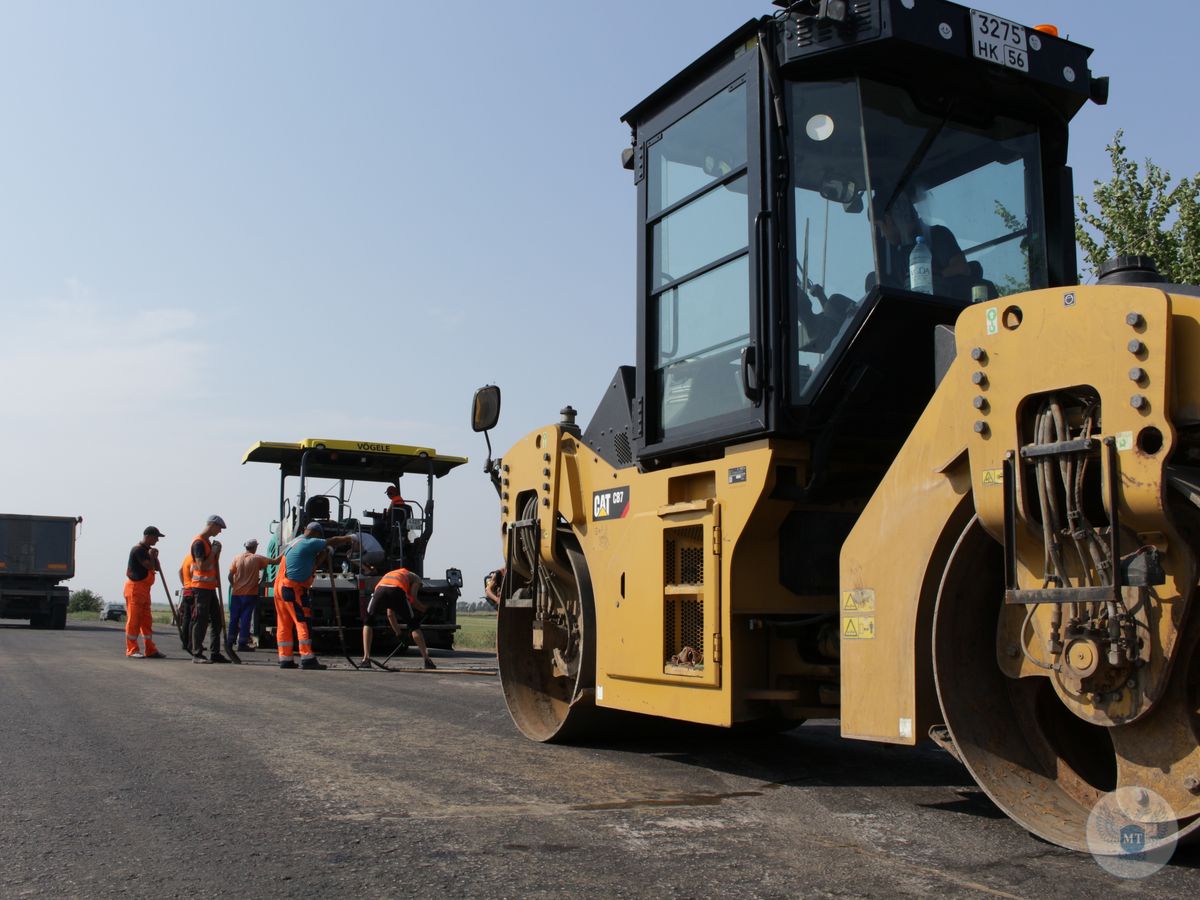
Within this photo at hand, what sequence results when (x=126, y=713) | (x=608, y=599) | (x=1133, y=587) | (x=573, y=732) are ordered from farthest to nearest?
(x=126, y=713) → (x=573, y=732) → (x=608, y=599) → (x=1133, y=587)

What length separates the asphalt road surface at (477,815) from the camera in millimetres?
3215

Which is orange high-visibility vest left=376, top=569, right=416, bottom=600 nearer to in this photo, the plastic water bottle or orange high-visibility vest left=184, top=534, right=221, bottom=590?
orange high-visibility vest left=184, top=534, right=221, bottom=590

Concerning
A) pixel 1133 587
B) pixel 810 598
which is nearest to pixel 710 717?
pixel 810 598

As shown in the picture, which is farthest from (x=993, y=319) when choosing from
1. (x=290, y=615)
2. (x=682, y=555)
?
(x=290, y=615)

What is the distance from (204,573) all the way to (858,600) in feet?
34.4

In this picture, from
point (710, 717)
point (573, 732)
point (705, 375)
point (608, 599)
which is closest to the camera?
point (710, 717)

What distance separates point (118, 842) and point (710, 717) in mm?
2234

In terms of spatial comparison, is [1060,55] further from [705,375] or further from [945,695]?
[945,695]

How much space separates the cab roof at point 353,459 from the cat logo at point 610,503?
1076 centimetres

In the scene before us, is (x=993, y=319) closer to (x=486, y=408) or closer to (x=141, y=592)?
(x=486, y=408)

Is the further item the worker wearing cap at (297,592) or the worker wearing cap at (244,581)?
the worker wearing cap at (244,581)

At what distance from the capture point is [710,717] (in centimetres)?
480

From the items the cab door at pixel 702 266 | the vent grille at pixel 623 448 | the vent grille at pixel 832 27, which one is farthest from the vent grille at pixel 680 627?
the vent grille at pixel 832 27

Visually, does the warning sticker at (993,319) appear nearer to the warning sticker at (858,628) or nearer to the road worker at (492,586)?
the warning sticker at (858,628)
